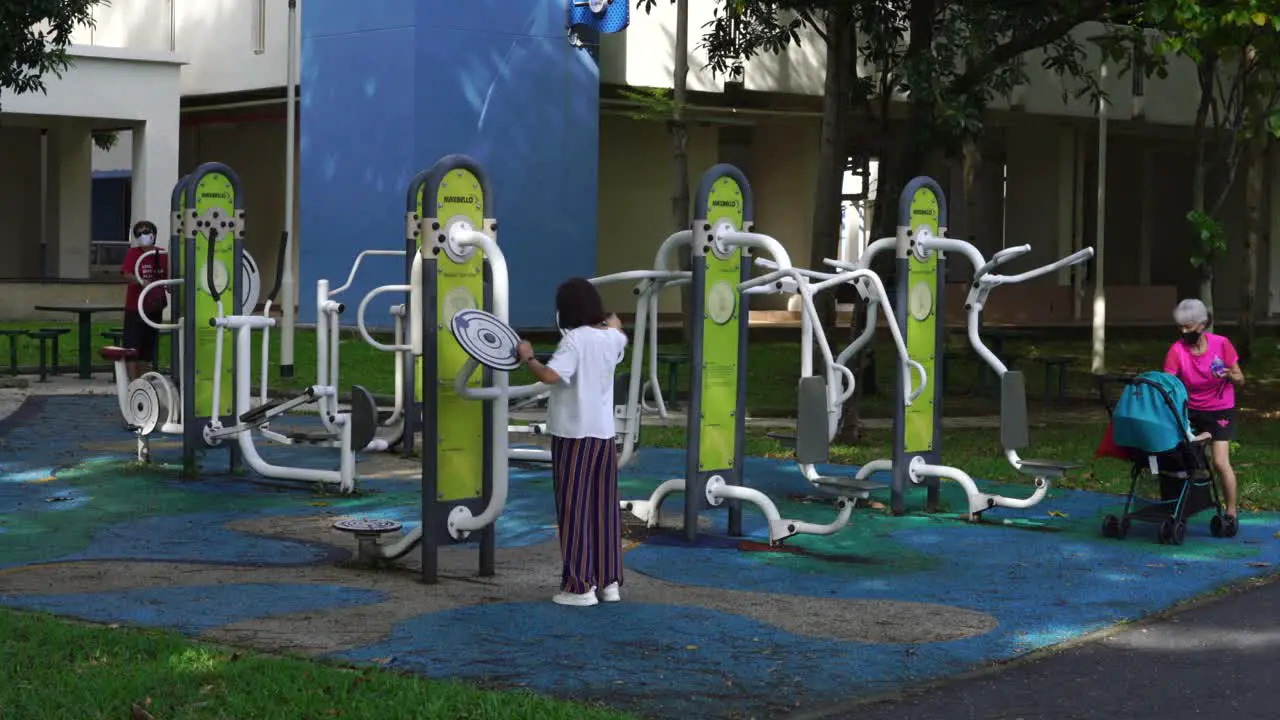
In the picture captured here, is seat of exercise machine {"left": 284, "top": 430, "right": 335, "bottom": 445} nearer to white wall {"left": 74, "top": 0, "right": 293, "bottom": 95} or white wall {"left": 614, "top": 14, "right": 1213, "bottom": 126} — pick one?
white wall {"left": 614, "top": 14, "right": 1213, "bottom": 126}

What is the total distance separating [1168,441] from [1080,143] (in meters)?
29.3

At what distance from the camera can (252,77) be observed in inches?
1242

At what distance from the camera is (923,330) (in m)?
12.3

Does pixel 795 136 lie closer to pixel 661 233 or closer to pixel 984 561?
pixel 661 233

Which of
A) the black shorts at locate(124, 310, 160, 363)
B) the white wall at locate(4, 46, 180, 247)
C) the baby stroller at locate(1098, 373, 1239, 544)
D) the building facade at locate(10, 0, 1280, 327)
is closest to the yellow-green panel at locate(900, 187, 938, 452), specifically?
the baby stroller at locate(1098, 373, 1239, 544)

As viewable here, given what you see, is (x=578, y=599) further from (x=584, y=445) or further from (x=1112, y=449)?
(x=1112, y=449)

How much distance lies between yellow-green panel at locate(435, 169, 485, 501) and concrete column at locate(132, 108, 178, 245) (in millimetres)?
23621

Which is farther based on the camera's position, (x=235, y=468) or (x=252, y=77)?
(x=252, y=77)

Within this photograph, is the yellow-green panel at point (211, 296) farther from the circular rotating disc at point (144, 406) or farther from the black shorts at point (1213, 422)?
the black shorts at point (1213, 422)

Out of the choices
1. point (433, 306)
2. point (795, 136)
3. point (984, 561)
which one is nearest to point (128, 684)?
point (433, 306)

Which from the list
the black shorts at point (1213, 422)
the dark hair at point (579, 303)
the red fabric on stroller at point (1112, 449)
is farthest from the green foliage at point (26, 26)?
the black shorts at point (1213, 422)

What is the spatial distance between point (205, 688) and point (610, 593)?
8.35ft

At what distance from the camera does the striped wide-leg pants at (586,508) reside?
8438 mm

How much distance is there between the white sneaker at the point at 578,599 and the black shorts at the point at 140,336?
9617 mm
